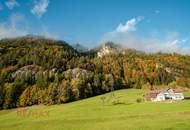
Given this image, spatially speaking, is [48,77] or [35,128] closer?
[35,128]

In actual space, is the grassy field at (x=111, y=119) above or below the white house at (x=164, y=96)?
below

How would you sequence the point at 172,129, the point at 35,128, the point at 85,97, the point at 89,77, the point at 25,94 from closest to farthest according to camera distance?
the point at 172,129, the point at 35,128, the point at 25,94, the point at 85,97, the point at 89,77

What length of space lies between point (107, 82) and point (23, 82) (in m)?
52.9

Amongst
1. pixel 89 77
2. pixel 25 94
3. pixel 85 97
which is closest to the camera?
pixel 25 94

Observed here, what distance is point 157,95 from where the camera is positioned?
145m

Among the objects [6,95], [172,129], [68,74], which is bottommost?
[172,129]

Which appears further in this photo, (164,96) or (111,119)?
(164,96)

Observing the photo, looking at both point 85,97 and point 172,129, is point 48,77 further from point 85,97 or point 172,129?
point 172,129

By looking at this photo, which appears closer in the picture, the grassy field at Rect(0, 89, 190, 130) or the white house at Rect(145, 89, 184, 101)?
the grassy field at Rect(0, 89, 190, 130)

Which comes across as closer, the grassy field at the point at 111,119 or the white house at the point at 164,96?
the grassy field at the point at 111,119

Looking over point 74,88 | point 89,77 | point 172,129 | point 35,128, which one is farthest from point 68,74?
point 172,129

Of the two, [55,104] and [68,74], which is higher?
[68,74]

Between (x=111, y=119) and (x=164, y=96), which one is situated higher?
(x=164, y=96)

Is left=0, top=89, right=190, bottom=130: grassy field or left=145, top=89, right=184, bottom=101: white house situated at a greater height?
left=145, top=89, right=184, bottom=101: white house
